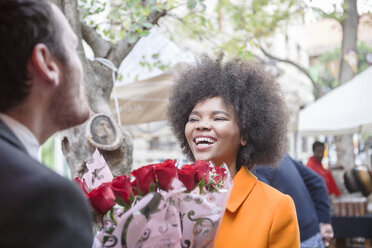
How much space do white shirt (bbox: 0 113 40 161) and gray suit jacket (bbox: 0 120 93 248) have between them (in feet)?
0.29

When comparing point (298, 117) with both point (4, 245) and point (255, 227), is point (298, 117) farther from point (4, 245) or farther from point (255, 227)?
point (4, 245)

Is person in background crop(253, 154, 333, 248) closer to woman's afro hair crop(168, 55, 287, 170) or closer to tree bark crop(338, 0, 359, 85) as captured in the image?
woman's afro hair crop(168, 55, 287, 170)

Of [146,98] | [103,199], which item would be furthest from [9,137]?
[146,98]

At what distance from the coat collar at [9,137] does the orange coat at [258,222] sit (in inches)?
55.9

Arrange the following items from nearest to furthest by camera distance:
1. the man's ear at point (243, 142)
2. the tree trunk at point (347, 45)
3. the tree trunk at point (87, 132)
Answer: the man's ear at point (243, 142), the tree trunk at point (87, 132), the tree trunk at point (347, 45)

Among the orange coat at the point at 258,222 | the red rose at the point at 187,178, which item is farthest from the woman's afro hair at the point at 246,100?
the red rose at the point at 187,178

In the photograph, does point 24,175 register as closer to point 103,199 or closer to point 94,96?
point 103,199

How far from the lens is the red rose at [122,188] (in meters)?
1.69

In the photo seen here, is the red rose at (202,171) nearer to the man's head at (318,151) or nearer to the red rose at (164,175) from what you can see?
the red rose at (164,175)

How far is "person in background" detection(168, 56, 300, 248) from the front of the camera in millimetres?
2443

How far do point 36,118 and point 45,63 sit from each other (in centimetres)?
14

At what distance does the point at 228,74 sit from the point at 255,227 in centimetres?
97

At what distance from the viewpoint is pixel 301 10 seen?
12.7 m

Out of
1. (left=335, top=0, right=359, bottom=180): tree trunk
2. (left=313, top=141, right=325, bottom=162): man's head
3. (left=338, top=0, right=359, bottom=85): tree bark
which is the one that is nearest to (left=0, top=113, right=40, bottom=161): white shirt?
(left=313, top=141, right=325, bottom=162): man's head
